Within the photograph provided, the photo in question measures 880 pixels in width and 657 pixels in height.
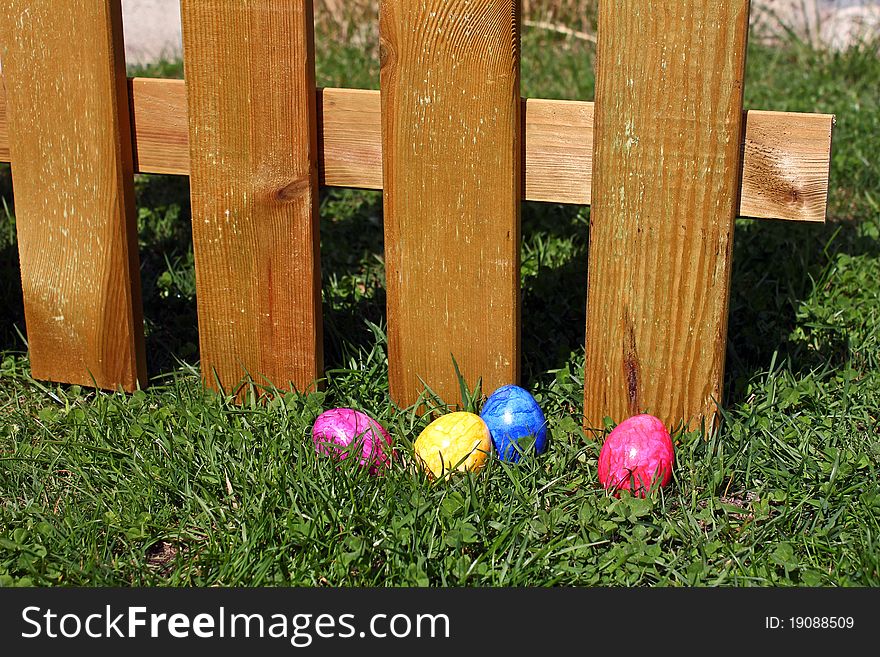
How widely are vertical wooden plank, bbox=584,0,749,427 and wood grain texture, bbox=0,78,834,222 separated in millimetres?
74

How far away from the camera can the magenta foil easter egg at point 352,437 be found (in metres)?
2.53

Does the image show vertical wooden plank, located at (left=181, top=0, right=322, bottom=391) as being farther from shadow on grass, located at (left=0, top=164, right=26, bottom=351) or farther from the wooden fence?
shadow on grass, located at (left=0, top=164, right=26, bottom=351)

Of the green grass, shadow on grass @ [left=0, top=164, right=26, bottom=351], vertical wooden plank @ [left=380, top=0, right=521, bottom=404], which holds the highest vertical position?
vertical wooden plank @ [left=380, top=0, right=521, bottom=404]

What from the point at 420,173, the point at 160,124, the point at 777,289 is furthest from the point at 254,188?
the point at 777,289

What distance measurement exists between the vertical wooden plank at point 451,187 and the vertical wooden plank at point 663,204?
0.21 meters

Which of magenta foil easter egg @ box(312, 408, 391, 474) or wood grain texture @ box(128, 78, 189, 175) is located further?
wood grain texture @ box(128, 78, 189, 175)

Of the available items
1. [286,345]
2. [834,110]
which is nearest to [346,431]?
[286,345]

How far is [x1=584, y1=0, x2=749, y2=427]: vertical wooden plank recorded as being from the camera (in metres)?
2.33

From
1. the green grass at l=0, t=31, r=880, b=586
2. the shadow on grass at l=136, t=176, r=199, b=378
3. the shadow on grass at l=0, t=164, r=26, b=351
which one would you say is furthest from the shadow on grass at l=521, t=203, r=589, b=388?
the shadow on grass at l=0, t=164, r=26, b=351

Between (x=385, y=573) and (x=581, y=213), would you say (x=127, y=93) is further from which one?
(x=581, y=213)

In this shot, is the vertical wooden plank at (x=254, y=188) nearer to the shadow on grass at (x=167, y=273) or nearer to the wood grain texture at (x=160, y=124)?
the wood grain texture at (x=160, y=124)

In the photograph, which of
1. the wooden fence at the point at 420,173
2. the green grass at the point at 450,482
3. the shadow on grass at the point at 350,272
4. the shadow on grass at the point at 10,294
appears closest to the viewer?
the green grass at the point at 450,482

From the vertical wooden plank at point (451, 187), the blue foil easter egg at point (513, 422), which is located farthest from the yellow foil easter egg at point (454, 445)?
the vertical wooden plank at point (451, 187)

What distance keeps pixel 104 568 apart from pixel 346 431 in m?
0.63
